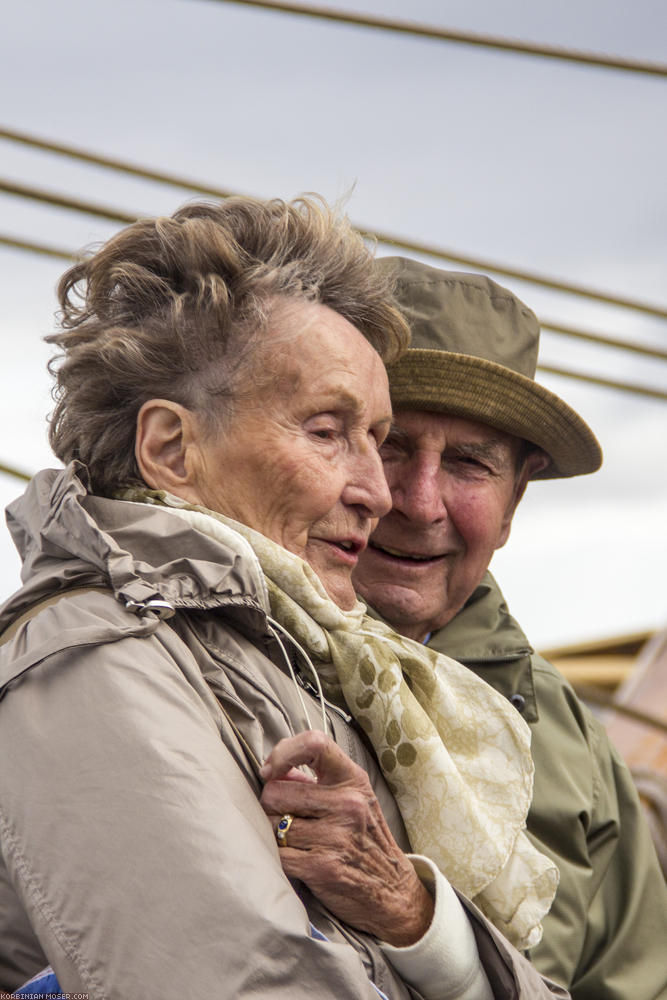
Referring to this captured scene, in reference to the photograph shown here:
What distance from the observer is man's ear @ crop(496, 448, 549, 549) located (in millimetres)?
2547

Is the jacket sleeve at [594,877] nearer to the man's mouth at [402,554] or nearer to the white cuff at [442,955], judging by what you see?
the man's mouth at [402,554]

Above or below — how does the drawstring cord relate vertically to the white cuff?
above

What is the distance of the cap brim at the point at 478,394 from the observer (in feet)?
7.62

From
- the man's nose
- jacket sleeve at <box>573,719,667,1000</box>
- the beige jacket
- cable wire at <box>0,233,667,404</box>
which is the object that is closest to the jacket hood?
the beige jacket

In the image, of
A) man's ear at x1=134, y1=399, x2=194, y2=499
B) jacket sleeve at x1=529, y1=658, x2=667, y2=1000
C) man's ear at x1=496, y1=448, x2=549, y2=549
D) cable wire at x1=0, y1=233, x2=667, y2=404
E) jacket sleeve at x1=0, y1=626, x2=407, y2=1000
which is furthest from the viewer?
cable wire at x1=0, y1=233, x2=667, y2=404

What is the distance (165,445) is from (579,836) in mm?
1268

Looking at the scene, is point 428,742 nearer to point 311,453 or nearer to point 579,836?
point 311,453

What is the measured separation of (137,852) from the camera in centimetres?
116

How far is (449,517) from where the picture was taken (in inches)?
94.0

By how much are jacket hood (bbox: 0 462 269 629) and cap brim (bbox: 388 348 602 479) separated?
2.98 ft

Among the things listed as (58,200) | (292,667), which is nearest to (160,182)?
(58,200)

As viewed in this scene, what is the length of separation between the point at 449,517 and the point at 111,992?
1.40m

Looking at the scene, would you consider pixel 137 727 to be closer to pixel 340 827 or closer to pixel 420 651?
pixel 340 827

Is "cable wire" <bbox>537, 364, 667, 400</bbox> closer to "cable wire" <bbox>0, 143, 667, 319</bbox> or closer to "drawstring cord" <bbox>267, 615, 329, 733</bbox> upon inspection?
"cable wire" <bbox>0, 143, 667, 319</bbox>
